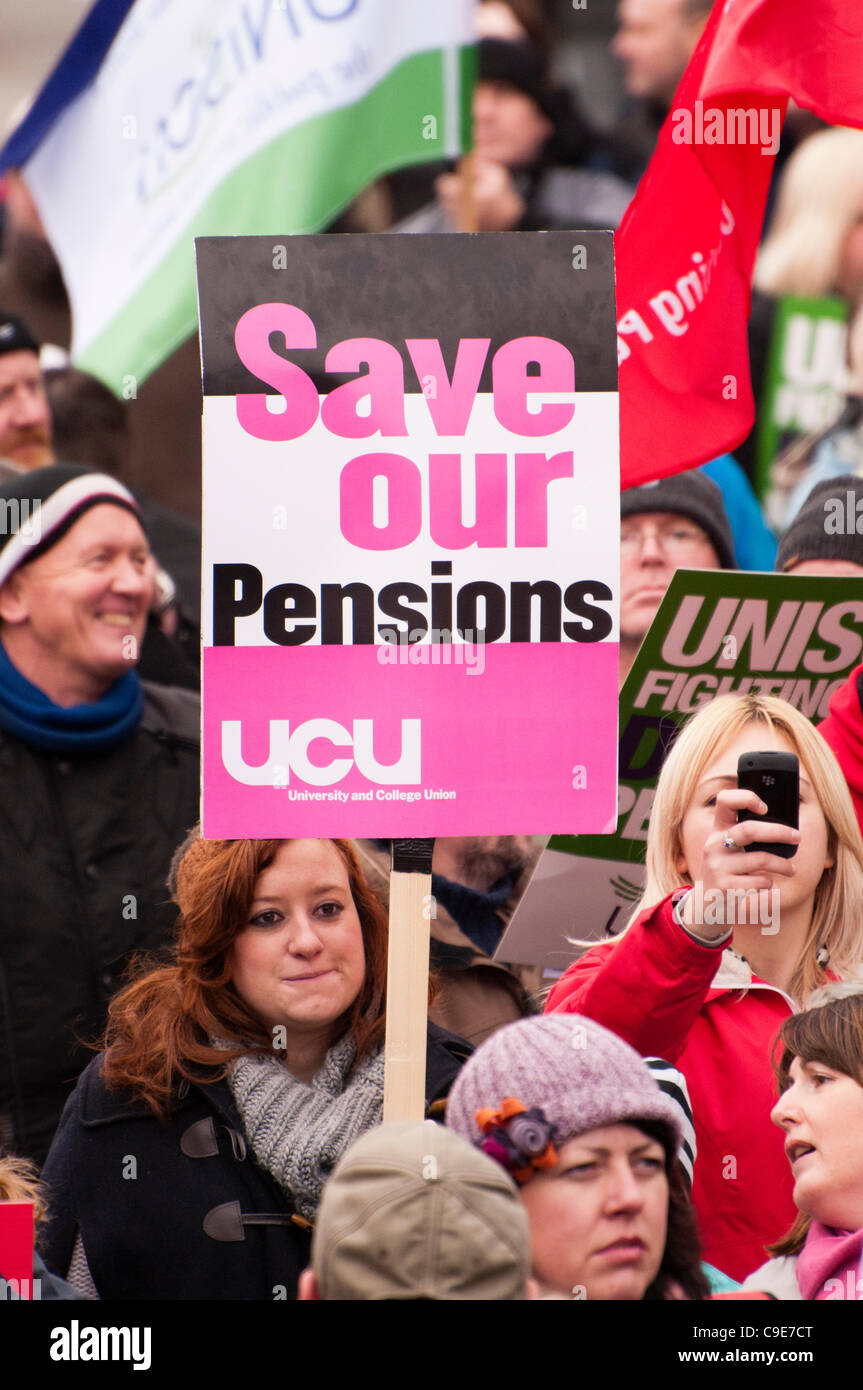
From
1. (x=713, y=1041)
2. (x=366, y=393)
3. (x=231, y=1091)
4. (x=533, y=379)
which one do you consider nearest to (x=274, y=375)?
(x=366, y=393)

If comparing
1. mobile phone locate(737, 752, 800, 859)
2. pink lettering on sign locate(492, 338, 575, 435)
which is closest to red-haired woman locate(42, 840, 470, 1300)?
mobile phone locate(737, 752, 800, 859)

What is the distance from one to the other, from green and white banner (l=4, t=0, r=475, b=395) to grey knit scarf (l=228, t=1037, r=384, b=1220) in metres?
2.48

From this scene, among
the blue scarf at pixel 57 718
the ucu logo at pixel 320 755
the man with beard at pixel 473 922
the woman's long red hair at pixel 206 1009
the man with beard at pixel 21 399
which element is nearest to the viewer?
the ucu logo at pixel 320 755

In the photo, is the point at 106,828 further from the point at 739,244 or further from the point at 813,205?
the point at 813,205

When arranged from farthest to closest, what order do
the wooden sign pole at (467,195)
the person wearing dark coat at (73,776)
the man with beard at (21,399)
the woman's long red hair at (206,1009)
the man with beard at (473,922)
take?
the man with beard at (21,399) < the wooden sign pole at (467,195) < the person wearing dark coat at (73,776) < the man with beard at (473,922) < the woman's long red hair at (206,1009)

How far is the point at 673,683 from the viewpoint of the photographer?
3061mm

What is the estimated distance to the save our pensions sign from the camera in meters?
2.50

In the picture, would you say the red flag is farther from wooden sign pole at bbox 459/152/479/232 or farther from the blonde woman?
wooden sign pole at bbox 459/152/479/232

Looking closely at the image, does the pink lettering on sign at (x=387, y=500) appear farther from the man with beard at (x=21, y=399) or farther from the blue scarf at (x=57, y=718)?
the man with beard at (x=21, y=399)

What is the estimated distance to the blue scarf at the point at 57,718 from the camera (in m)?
Result: 3.65

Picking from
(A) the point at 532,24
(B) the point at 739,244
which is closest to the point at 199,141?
(B) the point at 739,244

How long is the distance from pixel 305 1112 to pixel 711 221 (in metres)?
1.75

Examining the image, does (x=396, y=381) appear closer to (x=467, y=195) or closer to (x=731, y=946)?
(x=731, y=946)

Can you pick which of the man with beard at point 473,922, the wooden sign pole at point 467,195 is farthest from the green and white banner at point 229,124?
the man with beard at point 473,922
